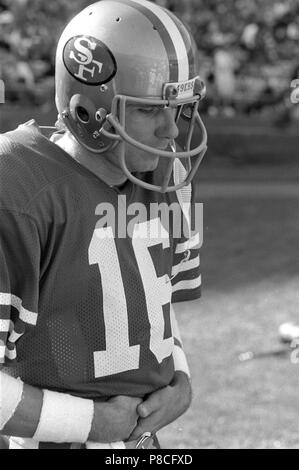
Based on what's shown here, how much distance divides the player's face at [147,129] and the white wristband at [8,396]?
58 cm

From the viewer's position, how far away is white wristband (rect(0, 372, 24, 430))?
2.04 metres

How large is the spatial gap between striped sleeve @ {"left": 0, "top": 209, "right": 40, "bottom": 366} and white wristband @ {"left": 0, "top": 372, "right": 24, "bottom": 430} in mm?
46

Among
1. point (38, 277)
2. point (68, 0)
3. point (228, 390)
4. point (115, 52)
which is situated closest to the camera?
point (38, 277)

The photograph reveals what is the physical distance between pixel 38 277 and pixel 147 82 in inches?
21.0

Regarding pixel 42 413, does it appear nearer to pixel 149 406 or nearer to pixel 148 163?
pixel 149 406

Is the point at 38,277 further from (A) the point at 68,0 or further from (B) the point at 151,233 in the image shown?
(A) the point at 68,0

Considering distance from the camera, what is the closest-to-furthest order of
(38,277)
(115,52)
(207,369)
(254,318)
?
(38,277), (115,52), (207,369), (254,318)

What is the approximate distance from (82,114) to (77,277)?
0.43m

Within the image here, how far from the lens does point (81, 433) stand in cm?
214

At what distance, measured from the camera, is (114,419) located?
2.19m

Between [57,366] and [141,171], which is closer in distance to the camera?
[57,366]

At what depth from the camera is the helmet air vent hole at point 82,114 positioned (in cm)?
229

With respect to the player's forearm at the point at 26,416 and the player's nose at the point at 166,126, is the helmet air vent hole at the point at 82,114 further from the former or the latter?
the player's forearm at the point at 26,416

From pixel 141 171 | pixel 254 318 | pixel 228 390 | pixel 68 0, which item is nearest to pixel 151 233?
pixel 141 171
